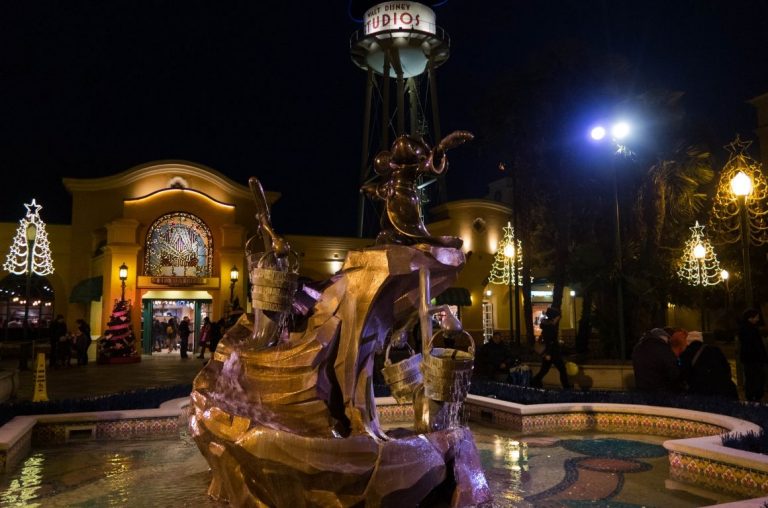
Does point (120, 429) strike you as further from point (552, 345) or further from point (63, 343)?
point (63, 343)

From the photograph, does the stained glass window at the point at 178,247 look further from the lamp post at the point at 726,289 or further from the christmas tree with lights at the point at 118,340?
the lamp post at the point at 726,289

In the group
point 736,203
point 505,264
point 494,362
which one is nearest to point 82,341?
point 494,362

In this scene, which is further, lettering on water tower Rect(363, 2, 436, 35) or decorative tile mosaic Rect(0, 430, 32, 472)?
lettering on water tower Rect(363, 2, 436, 35)

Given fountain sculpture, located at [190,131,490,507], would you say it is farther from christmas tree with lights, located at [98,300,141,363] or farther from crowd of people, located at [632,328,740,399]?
christmas tree with lights, located at [98,300,141,363]

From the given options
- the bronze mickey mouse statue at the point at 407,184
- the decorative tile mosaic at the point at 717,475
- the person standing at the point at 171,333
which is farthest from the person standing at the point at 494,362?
the person standing at the point at 171,333

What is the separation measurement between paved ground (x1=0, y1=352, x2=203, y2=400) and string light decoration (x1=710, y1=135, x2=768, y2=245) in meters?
16.9

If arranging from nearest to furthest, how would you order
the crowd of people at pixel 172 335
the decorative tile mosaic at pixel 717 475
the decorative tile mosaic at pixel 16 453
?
the decorative tile mosaic at pixel 717 475 → the decorative tile mosaic at pixel 16 453 → the crowd of people at pixel 172 335

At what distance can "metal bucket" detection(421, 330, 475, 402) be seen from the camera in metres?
5.33

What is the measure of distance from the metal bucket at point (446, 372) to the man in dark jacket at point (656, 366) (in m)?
5.62

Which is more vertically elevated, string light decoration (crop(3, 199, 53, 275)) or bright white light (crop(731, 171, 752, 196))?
string light decoration (crop(3, 199, 53, 275))

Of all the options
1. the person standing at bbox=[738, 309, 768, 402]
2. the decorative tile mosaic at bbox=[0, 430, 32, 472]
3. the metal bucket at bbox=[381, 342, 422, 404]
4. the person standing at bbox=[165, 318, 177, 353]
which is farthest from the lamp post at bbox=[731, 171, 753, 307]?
the person standing at bbox=[165, 318, 177, 353]

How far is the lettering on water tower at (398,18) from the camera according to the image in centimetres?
3384

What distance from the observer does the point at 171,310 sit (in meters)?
29.6

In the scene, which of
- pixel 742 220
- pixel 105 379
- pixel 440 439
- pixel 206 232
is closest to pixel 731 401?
pixel 742 220
